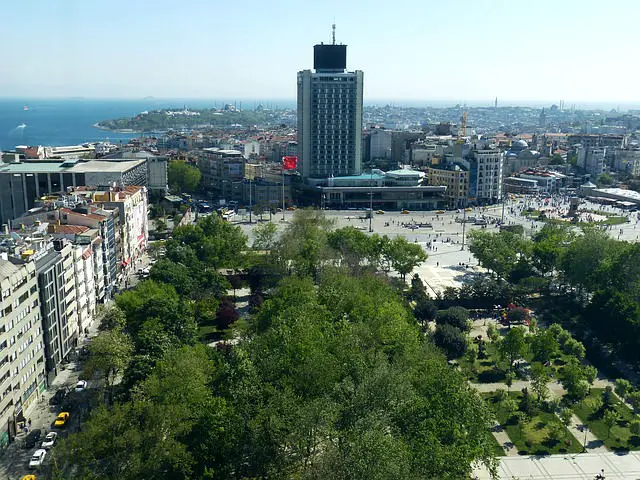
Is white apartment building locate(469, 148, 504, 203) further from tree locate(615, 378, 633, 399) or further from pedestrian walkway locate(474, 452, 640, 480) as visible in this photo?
pedestrian walkway locate(474, 452, 640, 480)

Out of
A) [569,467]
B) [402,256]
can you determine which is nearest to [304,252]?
[402,256]

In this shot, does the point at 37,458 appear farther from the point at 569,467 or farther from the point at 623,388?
the point at 623,388

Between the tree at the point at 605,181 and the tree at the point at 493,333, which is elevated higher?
the tree at the point at 605,181

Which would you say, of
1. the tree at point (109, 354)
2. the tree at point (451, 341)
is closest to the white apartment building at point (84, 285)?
the tree at point (109, 354)

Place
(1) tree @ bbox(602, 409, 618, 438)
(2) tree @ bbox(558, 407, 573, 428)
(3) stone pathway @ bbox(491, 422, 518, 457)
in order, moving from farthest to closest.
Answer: (2) tree @ bbox(558, 407, 573, 428), (1) tree @ bbox(602, 409, 618, 438), (3) stone pathway @ bbox(491, 422, 518, 457)

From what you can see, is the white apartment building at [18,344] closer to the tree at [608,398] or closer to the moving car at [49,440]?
the moving car at [49,440]

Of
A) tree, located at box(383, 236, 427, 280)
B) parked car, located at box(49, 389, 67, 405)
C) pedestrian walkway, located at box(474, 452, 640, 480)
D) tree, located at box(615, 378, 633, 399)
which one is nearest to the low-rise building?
tree, located at box(383, 236, 427, 280)
